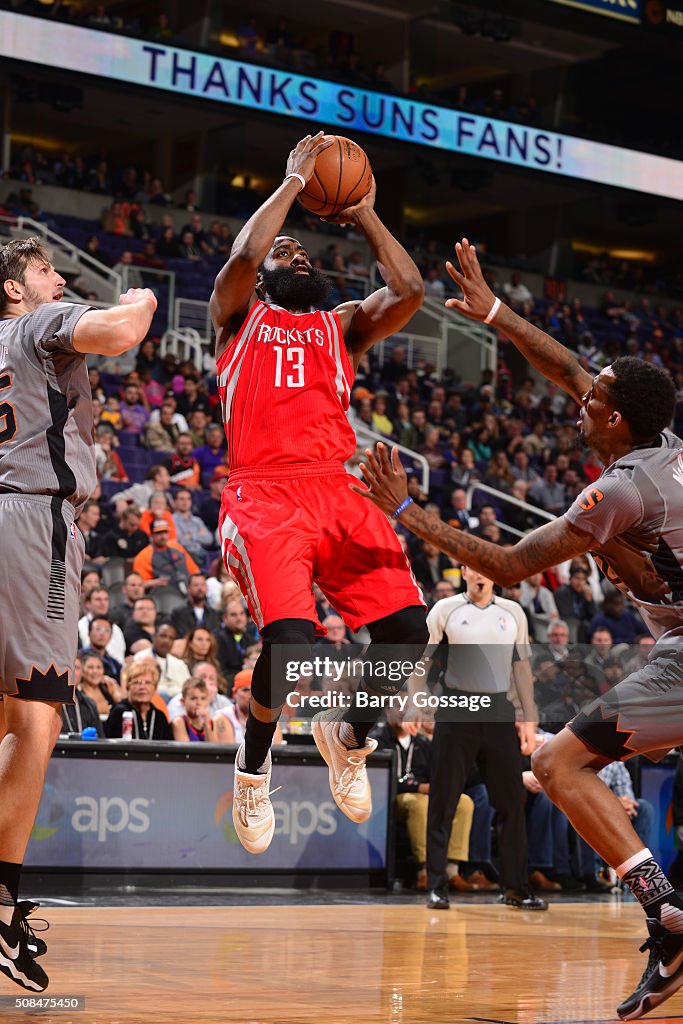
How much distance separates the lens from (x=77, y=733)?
31.8 feet

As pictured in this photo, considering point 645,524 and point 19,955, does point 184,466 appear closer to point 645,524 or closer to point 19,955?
point 19,955

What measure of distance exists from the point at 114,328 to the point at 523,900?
6.37 metres

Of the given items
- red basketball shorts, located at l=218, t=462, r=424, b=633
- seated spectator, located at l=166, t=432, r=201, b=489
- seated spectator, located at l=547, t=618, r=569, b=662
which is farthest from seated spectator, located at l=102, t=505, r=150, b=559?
red basketball shorts, located at l=218, t=462, r=424, b=633

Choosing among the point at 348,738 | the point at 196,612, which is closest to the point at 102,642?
the point at 196,612

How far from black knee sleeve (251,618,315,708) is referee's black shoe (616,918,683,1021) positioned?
1.58 metres

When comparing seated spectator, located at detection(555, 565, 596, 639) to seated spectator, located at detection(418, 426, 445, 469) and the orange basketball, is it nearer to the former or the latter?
seated spectator, located at detection(418, 426, 445, 469)

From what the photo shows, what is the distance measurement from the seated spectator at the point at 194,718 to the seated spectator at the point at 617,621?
5.91 m

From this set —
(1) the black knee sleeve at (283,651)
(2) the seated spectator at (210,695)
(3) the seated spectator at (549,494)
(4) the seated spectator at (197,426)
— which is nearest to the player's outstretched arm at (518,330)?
(1) the black knee sleeve at (283,651)

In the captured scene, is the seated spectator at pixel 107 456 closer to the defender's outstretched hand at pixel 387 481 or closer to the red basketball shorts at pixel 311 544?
the red basketball shorts at pixel 311 544

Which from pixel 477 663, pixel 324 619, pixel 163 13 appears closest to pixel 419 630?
pixel 477 663

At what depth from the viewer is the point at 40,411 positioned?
4922mm

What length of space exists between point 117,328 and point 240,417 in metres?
1.09

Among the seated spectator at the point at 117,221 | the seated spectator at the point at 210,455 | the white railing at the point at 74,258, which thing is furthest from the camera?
the seated spectator at the point at 117,221

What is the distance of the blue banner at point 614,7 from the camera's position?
22.5 m
